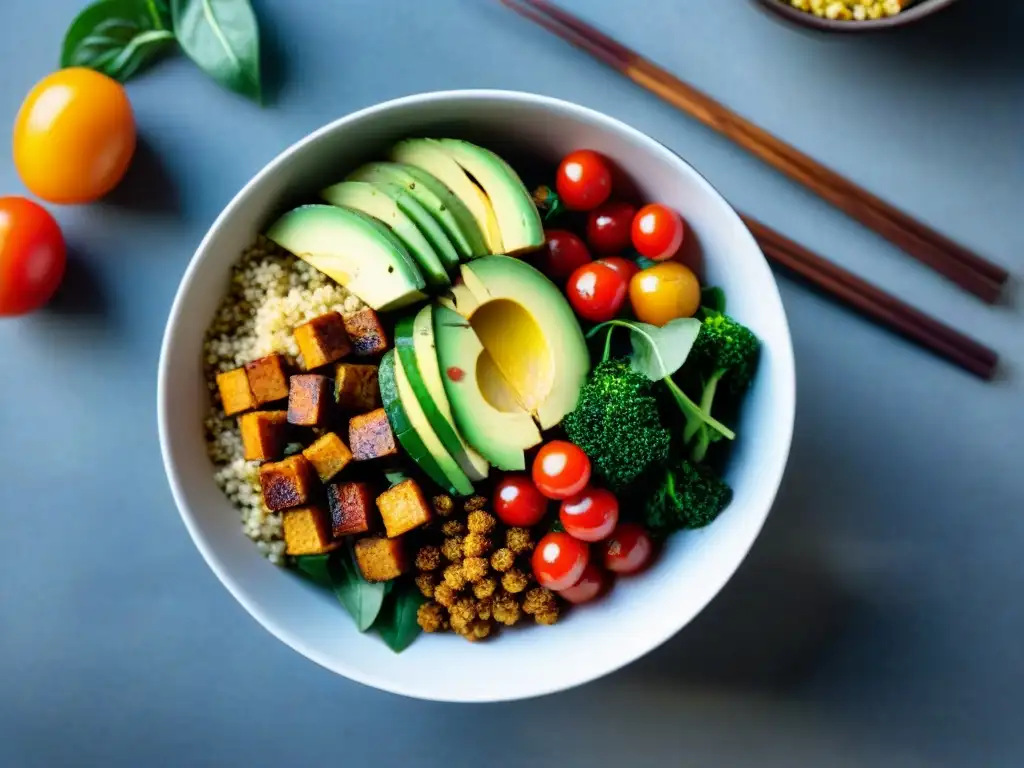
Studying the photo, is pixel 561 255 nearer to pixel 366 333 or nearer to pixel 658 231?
pixel 658 231

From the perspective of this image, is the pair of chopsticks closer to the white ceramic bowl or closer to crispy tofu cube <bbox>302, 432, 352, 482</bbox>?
the white ceramic bowl

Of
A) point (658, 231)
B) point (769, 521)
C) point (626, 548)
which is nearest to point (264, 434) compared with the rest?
point (626, 548)

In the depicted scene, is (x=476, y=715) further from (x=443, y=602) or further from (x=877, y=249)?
(x=877, y=249)

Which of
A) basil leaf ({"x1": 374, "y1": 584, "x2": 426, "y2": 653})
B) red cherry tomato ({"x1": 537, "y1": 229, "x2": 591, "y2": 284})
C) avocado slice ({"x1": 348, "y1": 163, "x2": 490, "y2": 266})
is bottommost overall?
basil leaf ({"x1": 374, "y1": 584, "x2": 426, "y2": 653})

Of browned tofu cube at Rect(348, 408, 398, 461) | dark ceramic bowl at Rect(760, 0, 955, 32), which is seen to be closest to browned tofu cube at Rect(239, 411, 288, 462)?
browned tofu cube at Rect(348, 408, 398, 461)

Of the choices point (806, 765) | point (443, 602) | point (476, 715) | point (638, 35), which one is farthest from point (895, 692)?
point (638, 35)

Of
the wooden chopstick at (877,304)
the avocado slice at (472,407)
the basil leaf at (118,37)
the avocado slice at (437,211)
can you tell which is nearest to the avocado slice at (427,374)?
the avocado slice at (472,407)
